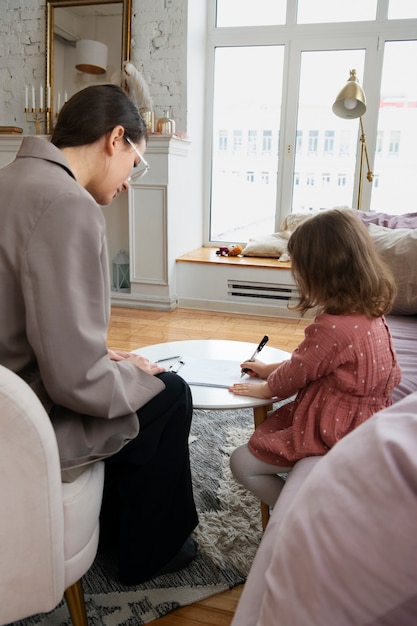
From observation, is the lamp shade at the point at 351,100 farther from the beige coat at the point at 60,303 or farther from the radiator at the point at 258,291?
the beige coat at the point at 60,303

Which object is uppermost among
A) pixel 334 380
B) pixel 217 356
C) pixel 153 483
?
pixel 334 380

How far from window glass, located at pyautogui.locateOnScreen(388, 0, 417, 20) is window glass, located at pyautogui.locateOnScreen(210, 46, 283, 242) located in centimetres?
82

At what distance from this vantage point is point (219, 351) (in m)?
1.98

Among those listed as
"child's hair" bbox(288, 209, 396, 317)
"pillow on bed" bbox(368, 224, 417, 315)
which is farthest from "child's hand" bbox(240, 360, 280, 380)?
"pillow on bed" bbox(368, 224, 417, 315)

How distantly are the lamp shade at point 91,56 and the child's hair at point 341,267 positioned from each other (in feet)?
11.2

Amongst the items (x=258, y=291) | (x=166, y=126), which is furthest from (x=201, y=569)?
(x=166, y=126)

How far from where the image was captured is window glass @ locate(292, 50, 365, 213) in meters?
4.34

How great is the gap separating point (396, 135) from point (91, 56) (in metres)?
2.35

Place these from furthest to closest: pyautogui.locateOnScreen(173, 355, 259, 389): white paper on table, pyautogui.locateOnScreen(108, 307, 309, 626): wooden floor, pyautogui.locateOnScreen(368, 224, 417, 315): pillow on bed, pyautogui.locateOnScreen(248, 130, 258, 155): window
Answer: pyautogui.locateOnScreen(248, 130, 258, 155): window, pyautogui.locateOnScreen(108, 307, 309, 626): wooden floor, pyautogui.locateOnScreen(368, 224, 417, 315): pillow on bed, pyautogui.locateOnScreen(173, 355, 259, 389): white paper on table

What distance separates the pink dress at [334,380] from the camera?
1333mm

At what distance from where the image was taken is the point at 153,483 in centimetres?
134

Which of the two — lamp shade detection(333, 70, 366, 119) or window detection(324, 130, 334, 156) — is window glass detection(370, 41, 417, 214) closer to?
window detection(324, 130, 334, 156)

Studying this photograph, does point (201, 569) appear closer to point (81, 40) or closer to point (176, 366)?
point (176, 366)

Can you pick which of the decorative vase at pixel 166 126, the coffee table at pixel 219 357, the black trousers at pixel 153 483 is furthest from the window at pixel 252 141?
the black trousers at pixel 153 483
